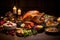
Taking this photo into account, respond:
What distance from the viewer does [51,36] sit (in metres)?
2.54

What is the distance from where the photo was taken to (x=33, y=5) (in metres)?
3.96

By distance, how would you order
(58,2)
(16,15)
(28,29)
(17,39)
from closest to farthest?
1. (17,39)
2. (28,29)
3. (16,15)
4. (58,2)

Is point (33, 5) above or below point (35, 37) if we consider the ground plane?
above

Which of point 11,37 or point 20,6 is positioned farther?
Result: point 20,6

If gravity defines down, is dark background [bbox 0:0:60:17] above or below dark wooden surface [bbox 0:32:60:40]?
above

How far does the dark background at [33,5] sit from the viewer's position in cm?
385

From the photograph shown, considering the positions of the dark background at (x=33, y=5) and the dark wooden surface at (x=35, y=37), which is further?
the dark background at (x=33, y=5)

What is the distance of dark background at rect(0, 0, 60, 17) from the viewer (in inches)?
152

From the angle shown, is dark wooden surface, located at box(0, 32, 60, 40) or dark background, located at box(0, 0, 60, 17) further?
dark background, located at box(0, 0, 60, 17)

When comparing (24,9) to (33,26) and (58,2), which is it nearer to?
(58,2)

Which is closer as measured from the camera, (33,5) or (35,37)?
(35,37)

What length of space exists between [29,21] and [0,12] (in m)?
1.15

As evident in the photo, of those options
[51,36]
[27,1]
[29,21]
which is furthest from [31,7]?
[51,36]

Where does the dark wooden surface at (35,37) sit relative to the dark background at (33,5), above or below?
below
